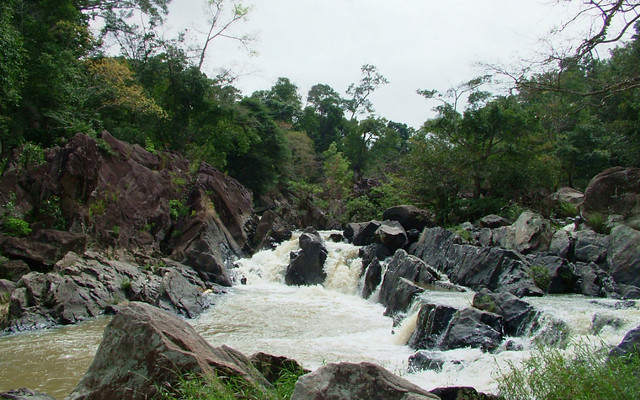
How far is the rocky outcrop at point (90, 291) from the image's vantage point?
9367 mm

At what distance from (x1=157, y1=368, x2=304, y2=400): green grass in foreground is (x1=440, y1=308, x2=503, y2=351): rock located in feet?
13.9

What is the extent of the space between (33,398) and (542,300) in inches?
383

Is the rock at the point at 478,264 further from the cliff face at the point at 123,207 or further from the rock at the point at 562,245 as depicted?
the cliff face at the point at 123,207

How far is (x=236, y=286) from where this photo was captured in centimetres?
1504

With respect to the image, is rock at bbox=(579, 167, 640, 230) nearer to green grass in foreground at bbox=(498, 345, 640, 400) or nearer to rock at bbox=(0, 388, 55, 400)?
green grass in foreground at bbox=(498, 345, 640, 400)

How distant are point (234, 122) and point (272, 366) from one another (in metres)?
21.5

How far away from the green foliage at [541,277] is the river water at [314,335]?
726mm

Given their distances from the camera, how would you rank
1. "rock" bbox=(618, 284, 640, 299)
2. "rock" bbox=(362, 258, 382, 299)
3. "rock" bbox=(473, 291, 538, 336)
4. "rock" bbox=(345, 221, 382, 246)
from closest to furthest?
1. "rock" bbox=(473, 291, 538, 336)
2. "rock" bbox=(618, 284, 640, 299)
3. "rock" bbox=(362, 258, 382, 299)
4. "rock" bbox=(345, 221, 382, 246)

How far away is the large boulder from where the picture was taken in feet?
12.6

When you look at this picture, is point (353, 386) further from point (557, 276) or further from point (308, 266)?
point (308, 266)

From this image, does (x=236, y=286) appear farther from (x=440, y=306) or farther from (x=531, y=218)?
(x=531, y=218)

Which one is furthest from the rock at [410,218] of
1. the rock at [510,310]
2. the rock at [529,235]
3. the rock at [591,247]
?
the rock at [510,310]

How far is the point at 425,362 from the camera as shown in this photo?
22.2ft

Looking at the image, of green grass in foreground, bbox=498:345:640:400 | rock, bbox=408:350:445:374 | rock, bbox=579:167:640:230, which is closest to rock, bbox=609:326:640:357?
green grass in foreground, bbox=498:345:640:400
